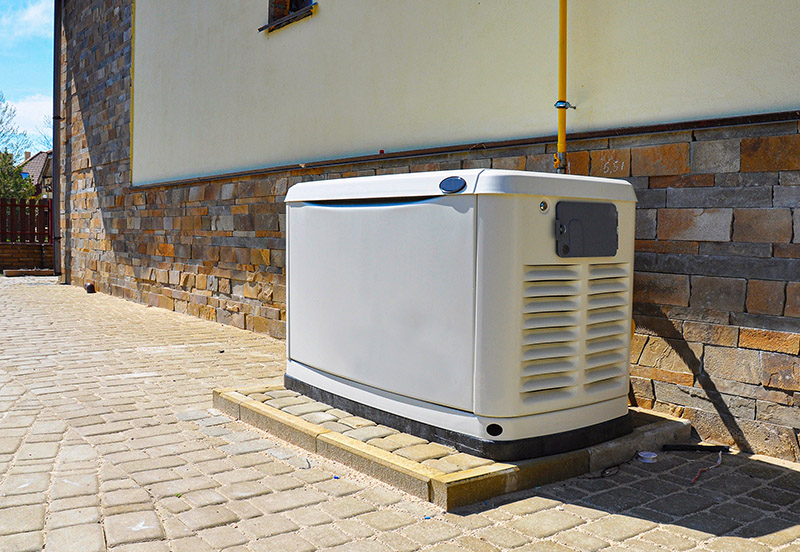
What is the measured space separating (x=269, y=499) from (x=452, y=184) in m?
1.64

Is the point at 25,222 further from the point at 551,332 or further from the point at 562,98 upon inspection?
the point at 551,332

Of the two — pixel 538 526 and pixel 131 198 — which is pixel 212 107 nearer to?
pixel 131 198

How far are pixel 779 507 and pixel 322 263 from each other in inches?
103

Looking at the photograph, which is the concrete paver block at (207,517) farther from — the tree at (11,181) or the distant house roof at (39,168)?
the distant house roof at (39,168)

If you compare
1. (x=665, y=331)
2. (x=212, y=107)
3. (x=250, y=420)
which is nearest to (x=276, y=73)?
(x=212, y=107)

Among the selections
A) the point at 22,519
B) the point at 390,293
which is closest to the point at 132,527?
the point at 22,519

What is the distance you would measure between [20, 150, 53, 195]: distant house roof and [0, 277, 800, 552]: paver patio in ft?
127

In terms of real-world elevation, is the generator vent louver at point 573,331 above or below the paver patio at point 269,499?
above

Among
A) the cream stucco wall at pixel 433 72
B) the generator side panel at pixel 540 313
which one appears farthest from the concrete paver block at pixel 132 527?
the cream stucco wall at pixel 433 72

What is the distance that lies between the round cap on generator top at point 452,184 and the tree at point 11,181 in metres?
36.8

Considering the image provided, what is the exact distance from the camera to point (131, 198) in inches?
474

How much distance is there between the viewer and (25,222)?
20.7m

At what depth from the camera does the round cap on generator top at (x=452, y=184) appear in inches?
131

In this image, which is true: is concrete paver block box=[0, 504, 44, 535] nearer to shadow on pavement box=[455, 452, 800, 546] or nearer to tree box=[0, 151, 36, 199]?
shadow on pavement box=[455, 452, 800, 546]
